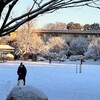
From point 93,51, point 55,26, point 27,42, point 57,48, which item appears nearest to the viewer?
point 93,51

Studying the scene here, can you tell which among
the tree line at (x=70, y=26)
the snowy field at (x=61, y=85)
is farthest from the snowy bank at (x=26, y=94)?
the tree line at (x=70, y=26)

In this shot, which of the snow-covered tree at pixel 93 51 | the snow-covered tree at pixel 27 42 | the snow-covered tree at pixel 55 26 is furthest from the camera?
the snow-covered tree at pixel 55 26

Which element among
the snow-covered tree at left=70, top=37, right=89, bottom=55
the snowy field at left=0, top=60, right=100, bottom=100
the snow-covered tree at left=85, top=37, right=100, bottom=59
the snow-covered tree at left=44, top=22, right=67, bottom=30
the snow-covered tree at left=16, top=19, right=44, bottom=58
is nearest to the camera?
the snowy field at left=0, top=60, right=100, bottom=100

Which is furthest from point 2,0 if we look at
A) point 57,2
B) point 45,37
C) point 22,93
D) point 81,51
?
point 45,37

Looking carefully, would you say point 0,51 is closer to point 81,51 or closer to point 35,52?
point 35,52

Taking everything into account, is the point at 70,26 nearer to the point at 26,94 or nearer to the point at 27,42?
the point at 27,42

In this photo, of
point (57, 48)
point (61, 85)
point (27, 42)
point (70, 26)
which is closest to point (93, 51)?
point (57, 48)

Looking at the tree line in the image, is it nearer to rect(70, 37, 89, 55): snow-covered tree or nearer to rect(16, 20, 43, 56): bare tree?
rect(70, 37, 89, 55): snow-covered tree

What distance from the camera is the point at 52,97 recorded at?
16141 millimetres

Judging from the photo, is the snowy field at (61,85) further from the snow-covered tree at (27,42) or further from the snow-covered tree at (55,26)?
the snow-covered tree at (55,26)

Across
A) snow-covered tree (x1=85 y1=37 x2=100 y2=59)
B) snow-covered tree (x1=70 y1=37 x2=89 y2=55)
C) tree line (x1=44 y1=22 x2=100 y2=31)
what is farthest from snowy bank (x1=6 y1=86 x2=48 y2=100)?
tree line (x1=44 y1=22 x2=100 y2=31)

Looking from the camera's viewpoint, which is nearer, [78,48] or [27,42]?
[27,42]

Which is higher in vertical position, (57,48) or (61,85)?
(57,48)

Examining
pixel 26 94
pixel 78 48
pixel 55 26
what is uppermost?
pixel 55 26
